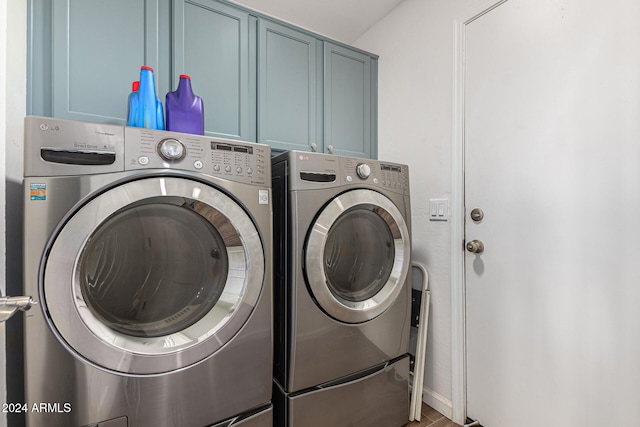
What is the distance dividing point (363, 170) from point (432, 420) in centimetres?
135

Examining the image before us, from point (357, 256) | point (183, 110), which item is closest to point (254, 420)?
point (357, 256)

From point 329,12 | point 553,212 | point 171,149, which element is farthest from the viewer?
point 329,12

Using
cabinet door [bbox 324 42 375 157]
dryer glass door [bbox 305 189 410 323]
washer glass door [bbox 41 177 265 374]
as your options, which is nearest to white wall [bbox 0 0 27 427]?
washer glass door [bbox 41 177 265 374]

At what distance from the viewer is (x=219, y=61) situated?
4.84 ft

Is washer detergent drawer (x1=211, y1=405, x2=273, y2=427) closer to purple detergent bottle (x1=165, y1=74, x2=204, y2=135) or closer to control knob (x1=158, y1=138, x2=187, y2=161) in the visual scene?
control knob (x1=158, y1=138, x2=187, y2=161)

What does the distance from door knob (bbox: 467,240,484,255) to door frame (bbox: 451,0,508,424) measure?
0.19 feet

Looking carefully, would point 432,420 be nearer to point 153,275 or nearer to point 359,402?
point 359,402

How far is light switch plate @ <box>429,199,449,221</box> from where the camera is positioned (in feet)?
5.08

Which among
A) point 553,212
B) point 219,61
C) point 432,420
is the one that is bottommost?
point 432,420

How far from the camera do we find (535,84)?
47.9 inches

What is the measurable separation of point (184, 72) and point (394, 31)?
1325 mm

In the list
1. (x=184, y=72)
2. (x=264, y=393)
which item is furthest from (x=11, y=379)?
(x=184, y=72)

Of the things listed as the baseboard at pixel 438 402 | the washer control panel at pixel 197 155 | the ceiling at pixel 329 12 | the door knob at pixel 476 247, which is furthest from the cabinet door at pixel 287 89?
the baseboard at pixel 438 402

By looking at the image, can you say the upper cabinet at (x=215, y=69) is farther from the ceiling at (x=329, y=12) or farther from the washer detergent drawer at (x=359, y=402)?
the washer detergent drawer at (x=359, y=402)
